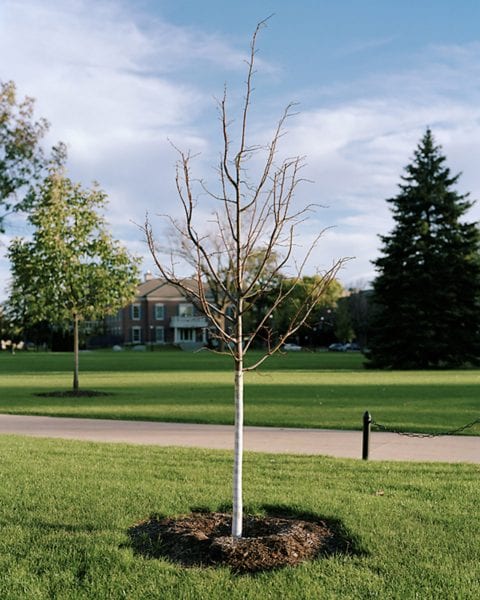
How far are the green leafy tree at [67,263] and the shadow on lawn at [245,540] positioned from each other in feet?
52.2

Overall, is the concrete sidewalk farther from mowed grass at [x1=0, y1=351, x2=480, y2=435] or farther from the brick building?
the brick building

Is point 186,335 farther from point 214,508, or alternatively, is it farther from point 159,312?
point 214,508

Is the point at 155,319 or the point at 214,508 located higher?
the point at 155,319

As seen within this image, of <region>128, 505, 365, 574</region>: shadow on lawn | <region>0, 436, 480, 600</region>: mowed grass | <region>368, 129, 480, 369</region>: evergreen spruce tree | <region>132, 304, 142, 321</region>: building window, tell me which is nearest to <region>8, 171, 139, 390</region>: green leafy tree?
<region>0, 436, 480, 600</region>: mowed grass

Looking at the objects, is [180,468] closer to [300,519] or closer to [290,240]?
[300,519]

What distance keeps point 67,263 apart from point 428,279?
1049 inches

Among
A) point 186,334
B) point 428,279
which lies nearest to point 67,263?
point 428,279

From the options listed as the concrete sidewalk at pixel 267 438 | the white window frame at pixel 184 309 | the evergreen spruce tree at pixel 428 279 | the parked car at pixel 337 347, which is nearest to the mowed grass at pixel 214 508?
the concrete sidewalk at pixel 267 438

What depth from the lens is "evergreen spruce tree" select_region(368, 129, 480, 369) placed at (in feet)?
138

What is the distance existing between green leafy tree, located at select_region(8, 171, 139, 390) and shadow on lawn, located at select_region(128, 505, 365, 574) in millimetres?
15905

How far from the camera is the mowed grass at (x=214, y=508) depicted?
4801 mm

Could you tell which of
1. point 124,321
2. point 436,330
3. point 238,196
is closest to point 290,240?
point 238,196

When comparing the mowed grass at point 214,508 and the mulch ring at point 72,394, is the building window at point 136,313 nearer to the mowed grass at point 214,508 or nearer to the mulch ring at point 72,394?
the mulch ring at point 72,394

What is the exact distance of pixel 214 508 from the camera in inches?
271
